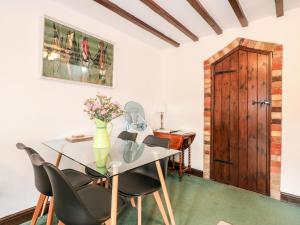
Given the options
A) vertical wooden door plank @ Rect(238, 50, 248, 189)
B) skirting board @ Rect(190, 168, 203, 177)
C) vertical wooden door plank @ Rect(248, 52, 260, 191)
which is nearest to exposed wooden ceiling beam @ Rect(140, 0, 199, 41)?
vertical wooden door plank @ Rect(238, 50, 248, 189)

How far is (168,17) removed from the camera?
2281 millimetres

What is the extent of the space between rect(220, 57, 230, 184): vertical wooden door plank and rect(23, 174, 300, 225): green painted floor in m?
0.24

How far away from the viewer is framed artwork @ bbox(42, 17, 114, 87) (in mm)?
1958

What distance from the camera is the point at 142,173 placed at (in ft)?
6.02

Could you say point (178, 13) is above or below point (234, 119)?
above

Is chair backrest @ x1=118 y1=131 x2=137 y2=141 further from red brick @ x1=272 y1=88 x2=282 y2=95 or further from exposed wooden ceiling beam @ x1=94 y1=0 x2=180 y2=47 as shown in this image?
red brick @ x1=272 y1=88 x2=282 y2=95

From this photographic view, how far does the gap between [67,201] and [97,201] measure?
1.09 ft

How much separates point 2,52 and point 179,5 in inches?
72.5

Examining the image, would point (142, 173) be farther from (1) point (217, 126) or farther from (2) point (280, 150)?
(2) point (280, 150)

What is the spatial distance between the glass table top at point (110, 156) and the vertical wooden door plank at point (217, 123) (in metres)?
1.43

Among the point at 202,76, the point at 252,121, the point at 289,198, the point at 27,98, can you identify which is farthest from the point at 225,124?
the point at 27,98

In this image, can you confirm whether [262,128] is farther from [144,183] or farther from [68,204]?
[68,204]

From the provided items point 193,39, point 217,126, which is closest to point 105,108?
point 217,126

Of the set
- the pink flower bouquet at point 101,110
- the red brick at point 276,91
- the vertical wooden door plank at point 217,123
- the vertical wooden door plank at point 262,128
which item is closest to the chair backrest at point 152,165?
the pink flower bouquet at point 101,110
